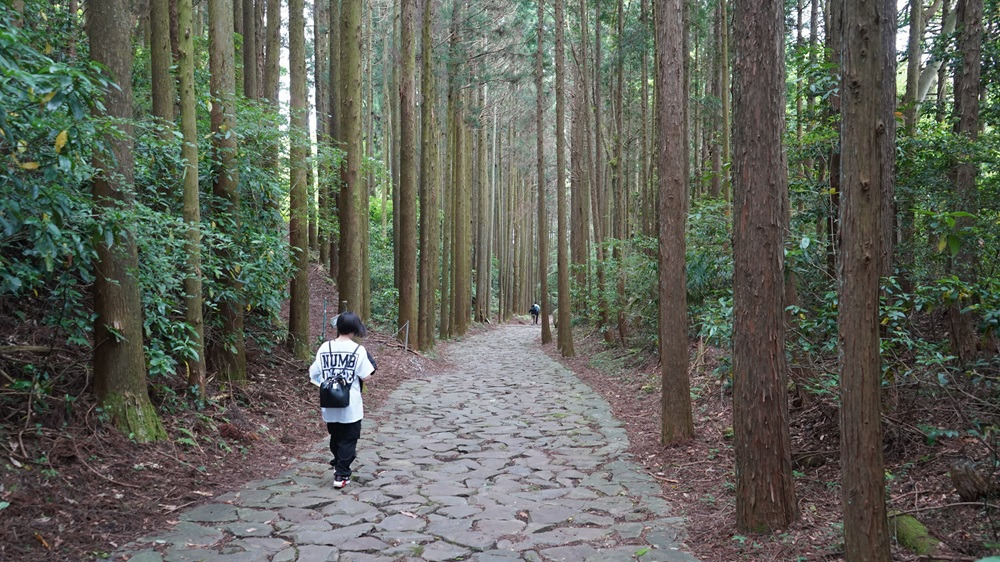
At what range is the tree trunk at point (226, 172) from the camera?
26.9ft

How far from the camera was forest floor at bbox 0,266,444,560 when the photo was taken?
4.46 meters

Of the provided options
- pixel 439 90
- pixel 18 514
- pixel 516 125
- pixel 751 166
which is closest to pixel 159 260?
pixel 18 514

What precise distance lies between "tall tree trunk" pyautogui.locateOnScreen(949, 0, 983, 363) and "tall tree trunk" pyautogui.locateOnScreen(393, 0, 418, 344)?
10.8 meters

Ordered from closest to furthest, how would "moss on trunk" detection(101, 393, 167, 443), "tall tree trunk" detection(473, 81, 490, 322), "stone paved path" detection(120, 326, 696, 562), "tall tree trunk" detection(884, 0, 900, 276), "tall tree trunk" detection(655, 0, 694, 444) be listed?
"stone paved path" detection(120, 326, 696, 562) < "moss on trunk" detection(101, 393, 167, 443) < "tall tree trunk" detection(884, 0, 900, 276) < "tall tree trunk" detection(655, 0, 694, 444) < "tall tree trunk" detection(473, 81, 490, 322)

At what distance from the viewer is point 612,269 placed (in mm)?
18562

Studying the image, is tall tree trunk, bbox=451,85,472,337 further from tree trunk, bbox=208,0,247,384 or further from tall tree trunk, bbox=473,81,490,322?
tree trunk, bbox=208,0,247,384

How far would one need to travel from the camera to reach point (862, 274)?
133 inches

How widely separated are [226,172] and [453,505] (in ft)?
17.1

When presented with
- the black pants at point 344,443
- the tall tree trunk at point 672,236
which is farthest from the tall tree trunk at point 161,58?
the tall tree trunk at point 672,236

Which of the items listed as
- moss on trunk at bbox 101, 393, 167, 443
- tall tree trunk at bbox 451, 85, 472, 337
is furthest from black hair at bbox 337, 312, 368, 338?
tall tree trunk at bbox 451, 85, 472, 337

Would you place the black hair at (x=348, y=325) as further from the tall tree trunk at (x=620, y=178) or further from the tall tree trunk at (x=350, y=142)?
the tall tree trunk at (x=620, y=178)

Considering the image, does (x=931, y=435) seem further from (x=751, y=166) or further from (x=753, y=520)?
(x=751, y=166)

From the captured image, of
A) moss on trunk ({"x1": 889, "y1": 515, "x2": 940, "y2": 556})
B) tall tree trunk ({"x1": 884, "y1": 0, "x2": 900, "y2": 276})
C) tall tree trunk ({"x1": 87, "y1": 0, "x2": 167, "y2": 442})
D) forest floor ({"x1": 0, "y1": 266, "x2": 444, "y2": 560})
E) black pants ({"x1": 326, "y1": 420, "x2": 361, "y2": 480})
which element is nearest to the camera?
moss on trunk ({"x1": 889, "y1": 515, "x2": 940, "y2": 556})

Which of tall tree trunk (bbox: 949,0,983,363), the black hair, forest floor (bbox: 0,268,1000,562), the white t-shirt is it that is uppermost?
tall tree trunk (bbox: 949,0,983,363)
